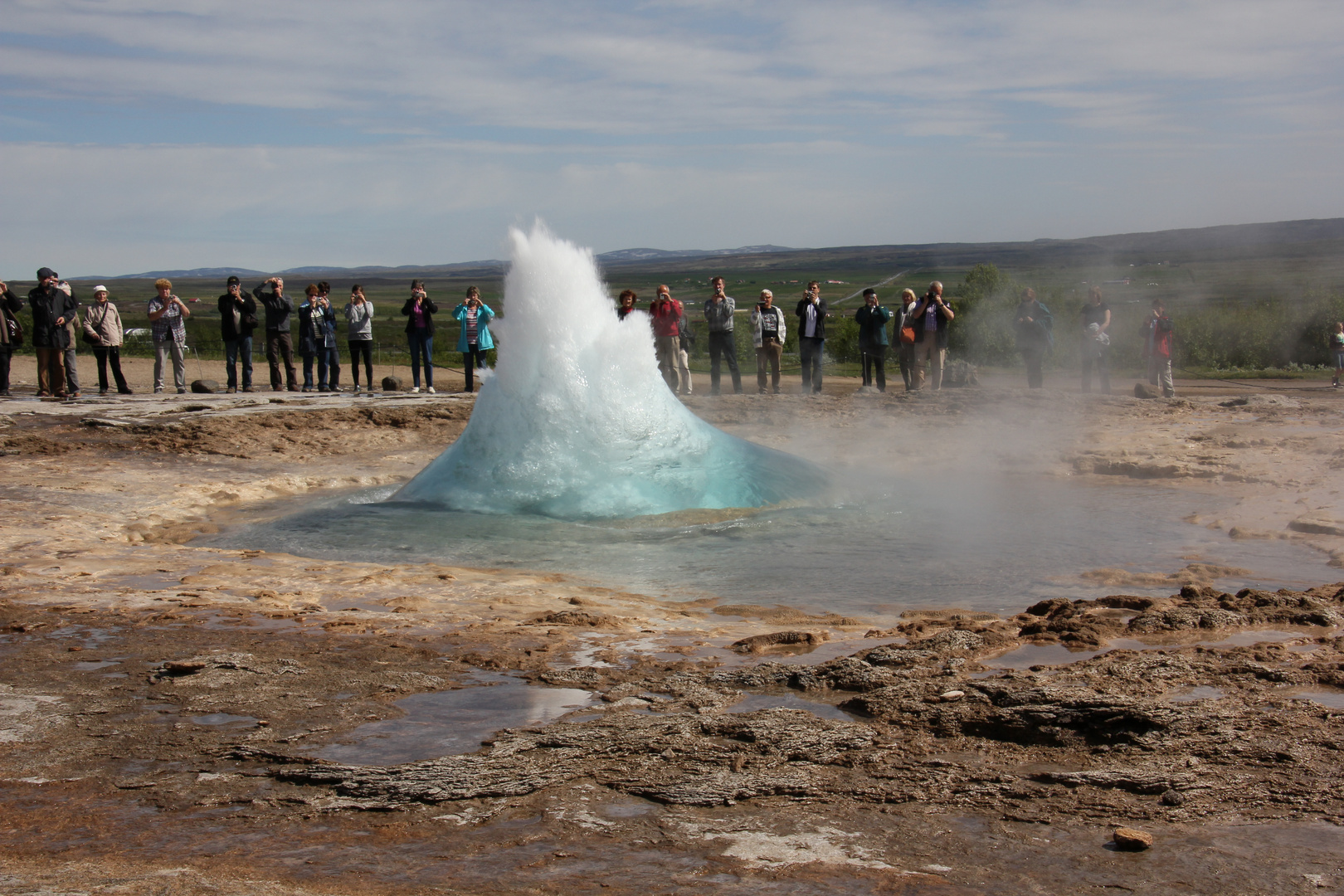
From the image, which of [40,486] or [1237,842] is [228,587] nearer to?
[40,486]

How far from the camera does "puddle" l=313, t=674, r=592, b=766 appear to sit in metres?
2.78

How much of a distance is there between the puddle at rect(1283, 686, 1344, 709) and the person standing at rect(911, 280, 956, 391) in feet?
29.7

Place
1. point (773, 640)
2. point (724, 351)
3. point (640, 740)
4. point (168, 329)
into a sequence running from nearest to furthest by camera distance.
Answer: point (640, 740) → point (773, 640) → point (168, 329) → point (724, 351)

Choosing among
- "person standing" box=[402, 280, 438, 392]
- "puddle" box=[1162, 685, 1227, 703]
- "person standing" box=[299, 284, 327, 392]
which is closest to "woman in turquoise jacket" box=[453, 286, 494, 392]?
"person standing" box=[402, 280, 438, 392]

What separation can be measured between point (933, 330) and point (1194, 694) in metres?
9.37

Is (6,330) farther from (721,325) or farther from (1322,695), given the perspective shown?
(1322,695)

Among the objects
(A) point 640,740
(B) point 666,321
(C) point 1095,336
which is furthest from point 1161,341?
(A) point 640,740

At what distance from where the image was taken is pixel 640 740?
2.83m

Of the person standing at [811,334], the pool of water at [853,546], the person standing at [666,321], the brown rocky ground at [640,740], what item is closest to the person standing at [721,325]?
the person standing at [666,321]

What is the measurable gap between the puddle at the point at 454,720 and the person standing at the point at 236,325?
9.33m

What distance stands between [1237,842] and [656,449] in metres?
5.06

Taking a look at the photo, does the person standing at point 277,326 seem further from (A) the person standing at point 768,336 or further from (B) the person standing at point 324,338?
(A) the person standing at point 768,336

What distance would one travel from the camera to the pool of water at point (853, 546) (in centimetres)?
497

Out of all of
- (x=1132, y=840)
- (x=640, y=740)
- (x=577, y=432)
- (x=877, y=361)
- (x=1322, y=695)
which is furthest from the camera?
(x=877, y=361)
